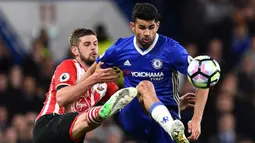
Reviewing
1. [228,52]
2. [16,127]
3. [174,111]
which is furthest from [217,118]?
[174,111]

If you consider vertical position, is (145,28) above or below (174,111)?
above

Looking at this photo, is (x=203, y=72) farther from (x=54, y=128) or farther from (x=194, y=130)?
(x=54, y=128)

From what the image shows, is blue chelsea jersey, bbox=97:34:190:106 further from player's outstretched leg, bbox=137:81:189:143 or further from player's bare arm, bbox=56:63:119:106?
player's outstretched leg, bbox=137:81:189:143

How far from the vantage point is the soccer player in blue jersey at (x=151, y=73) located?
35.8 feet

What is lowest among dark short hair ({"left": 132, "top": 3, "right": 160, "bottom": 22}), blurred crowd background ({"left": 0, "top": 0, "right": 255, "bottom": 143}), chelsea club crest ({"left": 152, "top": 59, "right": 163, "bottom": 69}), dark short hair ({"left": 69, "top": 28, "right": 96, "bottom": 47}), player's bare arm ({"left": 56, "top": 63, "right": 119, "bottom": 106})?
blurred crowd background ({"left": 0, "top": 0, "right": 255, "bottom": 143})

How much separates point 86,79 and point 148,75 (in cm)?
75

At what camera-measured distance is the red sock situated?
10844 millimetres

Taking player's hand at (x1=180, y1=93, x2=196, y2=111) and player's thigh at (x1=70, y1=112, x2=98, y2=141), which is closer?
player's thigh at (x1=70, y1=112, x2=98, y2=141)

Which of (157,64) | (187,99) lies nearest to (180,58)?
(157,64)

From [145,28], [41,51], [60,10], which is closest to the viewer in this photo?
[145,28]

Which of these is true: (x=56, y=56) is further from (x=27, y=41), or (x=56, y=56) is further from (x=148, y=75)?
(x=148, y=75)

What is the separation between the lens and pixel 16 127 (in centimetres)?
1581

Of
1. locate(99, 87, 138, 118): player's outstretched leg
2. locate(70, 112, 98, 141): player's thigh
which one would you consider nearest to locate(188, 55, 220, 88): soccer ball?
locate(99, 87, 138, 118): player's outstretched leg

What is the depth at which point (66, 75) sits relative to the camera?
38.1 feet
